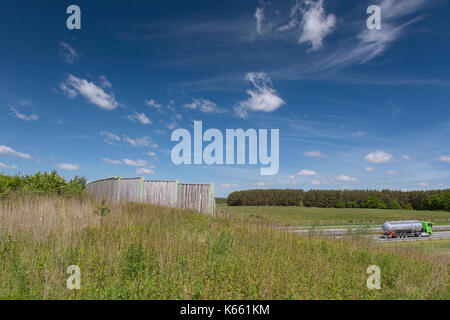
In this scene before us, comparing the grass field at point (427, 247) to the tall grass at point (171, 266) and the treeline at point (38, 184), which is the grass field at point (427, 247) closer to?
the tall grass at point (171, 266)

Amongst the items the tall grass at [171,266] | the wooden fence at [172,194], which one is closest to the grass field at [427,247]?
the tall grass at [171,266]

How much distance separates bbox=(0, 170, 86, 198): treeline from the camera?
1337 centimetres

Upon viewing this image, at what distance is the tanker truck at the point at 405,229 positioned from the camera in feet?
114

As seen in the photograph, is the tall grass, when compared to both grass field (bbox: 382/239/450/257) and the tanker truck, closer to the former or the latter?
grass field (bbox: 382/239/450/257)

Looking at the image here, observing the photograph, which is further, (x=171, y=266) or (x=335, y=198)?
(x=335, y=198)

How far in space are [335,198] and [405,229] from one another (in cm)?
7106

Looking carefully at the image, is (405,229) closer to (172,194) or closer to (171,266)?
(172,194)

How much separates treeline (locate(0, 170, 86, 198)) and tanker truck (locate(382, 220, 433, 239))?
39.4m

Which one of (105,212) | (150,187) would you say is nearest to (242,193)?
(150,187)

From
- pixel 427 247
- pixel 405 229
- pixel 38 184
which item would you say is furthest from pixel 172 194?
pixel 405 229

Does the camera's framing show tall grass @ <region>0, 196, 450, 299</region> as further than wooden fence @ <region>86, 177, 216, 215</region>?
No

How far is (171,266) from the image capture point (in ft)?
16.6

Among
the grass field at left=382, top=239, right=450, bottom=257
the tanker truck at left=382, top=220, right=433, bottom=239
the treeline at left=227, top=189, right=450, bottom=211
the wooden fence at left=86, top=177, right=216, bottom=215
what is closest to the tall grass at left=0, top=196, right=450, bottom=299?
the grass field at left=382, top=239, right=450, bottom=257

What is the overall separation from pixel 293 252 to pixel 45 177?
655 inches
